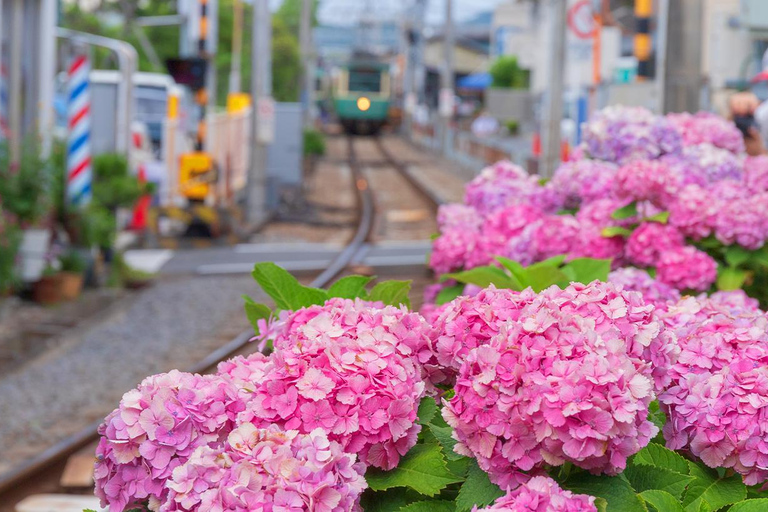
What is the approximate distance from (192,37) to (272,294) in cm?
2167

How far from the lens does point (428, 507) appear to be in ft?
7.50

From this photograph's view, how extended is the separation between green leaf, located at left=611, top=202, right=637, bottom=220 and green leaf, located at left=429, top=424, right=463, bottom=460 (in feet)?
8.09

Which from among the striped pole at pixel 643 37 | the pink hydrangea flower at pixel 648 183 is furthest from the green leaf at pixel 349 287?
the striped pole at pixel 643 37

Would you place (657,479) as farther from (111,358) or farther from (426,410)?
(111,358)

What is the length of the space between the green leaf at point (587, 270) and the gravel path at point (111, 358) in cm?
404

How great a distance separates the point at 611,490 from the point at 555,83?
701 inches

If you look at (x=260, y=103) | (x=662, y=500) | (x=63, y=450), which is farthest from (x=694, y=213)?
(x=260, y=103)

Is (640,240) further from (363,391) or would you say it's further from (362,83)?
(362,83)

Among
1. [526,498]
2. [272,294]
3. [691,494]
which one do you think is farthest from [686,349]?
[272,294]

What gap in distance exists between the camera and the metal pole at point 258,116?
71.2 ft

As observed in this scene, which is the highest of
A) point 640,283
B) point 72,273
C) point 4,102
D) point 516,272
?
point 4,102

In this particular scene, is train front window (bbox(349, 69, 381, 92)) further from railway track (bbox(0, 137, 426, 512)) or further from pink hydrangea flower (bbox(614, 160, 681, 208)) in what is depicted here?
pink hydrangea flower (bbox(614, 160, 681, 208))

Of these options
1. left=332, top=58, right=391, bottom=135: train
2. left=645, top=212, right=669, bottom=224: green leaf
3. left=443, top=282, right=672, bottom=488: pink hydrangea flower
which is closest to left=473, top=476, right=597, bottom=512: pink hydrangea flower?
left=443, top=282, right=672, bottom=488: pink hydrangea flower

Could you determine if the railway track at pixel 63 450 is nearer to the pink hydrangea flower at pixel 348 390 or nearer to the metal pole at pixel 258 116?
the metal pole at pixel 258 116
